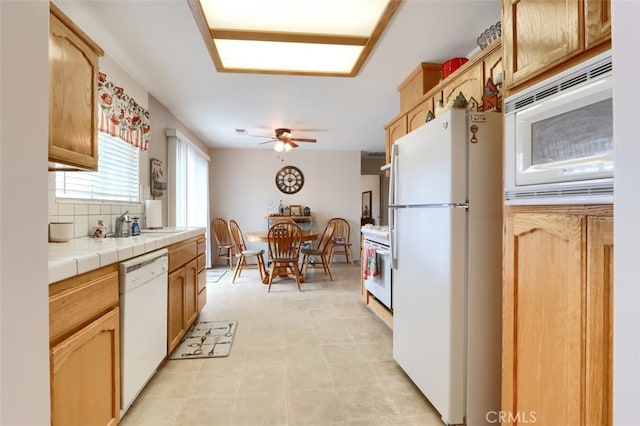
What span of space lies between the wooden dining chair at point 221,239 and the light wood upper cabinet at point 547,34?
4862 mm

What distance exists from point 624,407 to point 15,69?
3.84 ft

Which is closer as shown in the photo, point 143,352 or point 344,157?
point 143,352

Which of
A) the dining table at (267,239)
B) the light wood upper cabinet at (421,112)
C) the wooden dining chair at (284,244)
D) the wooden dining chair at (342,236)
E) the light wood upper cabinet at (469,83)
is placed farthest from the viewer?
the wooden dining chair at (342,236)

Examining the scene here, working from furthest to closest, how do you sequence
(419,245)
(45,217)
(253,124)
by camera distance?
(253,124)
(419,245)
(45,217)

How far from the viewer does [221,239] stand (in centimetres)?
542

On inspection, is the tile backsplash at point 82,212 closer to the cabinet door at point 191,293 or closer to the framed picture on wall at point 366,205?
the cabinet door at point 191,293

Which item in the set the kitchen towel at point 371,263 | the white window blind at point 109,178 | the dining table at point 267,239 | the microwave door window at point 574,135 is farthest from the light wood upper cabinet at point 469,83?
→ the dining table at point 267,239

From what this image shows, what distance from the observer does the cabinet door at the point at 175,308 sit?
6.53 ft

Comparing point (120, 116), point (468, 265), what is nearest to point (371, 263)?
point (468, 265)

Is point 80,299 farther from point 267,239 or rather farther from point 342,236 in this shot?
Result: point 342,236

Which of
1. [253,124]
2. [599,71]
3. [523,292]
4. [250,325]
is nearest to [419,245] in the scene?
[523,292]

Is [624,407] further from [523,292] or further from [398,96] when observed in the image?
[398,96]

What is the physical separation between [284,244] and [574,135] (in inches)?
135

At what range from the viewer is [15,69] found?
1.70ft
